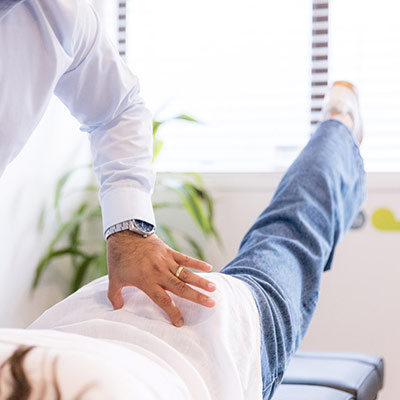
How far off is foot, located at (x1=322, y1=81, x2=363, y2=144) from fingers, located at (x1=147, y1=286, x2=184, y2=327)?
100cm

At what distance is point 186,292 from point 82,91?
1.58ft

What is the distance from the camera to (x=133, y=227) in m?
1.30

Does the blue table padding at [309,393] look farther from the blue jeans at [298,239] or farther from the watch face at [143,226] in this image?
the watch face at [143,226]

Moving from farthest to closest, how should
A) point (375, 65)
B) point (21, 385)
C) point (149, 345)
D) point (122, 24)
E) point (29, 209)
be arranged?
1. point (122, 24)
2. point (375, 65)
3. point (29, 209)
4. point (149, 345)
5. point (21, 385)

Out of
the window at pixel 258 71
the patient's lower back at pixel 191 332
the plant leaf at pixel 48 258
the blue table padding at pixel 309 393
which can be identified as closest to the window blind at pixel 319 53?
the window at pixel 258 71

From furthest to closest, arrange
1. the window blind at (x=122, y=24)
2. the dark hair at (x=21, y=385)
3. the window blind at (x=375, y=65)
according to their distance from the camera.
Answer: the window blind at (x=122, y=24) < the window blind at (x=375, y=65) < the dark hair at (x=21, y=385)

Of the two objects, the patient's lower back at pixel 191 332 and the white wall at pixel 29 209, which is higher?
the patient's lower back at pixel 191 332

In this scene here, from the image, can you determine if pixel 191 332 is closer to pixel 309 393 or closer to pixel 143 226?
pixel 143 226

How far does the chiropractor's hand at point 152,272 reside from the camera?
3.63ft

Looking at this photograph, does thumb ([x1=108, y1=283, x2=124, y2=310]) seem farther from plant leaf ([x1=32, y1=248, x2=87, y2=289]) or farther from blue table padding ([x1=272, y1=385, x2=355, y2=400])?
plant leaf ([x1=32, y1=248, x2=87, y2=289])

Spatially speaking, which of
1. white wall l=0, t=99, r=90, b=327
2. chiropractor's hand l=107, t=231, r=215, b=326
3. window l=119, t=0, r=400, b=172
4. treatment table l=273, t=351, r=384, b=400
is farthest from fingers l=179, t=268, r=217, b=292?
window l=119, t=0, r=400, b=172

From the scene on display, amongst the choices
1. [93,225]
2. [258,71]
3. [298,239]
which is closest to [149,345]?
[298,239]

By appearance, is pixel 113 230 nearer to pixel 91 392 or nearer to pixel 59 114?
pixel 91 392

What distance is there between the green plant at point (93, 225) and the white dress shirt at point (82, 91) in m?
1.08
